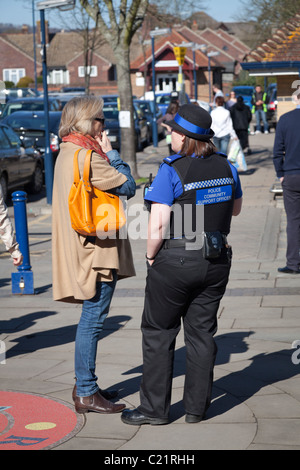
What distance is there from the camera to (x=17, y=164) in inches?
664

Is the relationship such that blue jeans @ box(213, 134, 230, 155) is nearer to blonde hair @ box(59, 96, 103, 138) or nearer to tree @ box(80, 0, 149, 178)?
tree @ box(80, 0, 149, 178)

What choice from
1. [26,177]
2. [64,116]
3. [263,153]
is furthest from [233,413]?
[263,153]

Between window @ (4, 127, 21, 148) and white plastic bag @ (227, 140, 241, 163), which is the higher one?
window @ (4, 127, 21, 148)

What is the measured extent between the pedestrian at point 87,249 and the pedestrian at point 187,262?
0.29 metres

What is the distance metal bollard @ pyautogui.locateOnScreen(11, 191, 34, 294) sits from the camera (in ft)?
28.2

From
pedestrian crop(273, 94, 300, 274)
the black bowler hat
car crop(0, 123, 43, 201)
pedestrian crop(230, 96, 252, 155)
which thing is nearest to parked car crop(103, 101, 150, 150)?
pedestrian crop(230, 96, 252, 155)

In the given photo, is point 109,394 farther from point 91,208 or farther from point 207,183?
point 207,183

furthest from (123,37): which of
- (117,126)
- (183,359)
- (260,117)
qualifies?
(260,117)

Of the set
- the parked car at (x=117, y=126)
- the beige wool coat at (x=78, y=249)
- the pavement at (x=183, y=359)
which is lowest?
the parked car at (x=117, y=126)

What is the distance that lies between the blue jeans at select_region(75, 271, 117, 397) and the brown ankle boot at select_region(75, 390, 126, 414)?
31mm

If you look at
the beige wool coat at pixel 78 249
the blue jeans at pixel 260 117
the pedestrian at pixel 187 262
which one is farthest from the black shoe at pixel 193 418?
the blue jeans at pixel 260 117

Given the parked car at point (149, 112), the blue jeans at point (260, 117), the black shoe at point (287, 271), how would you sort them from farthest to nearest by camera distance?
the blue jeans at point (260, 117) → the parked car at point (149, 112) → the black shoe at point (287, 271)

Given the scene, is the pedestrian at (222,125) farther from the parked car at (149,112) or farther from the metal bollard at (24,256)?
the parked car at (149,112)

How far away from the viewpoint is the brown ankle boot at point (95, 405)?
5020mm
